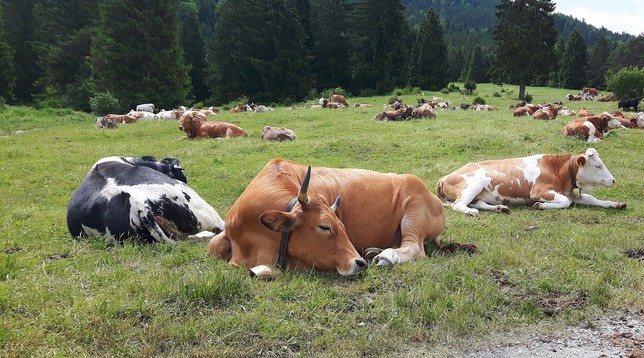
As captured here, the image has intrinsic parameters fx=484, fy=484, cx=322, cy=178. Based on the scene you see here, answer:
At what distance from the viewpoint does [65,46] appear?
4744 cm

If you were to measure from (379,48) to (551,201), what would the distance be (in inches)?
1892

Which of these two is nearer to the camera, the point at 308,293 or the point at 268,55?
the point at 308,293

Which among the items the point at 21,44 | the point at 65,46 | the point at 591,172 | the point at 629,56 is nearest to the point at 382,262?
the point at 591,172

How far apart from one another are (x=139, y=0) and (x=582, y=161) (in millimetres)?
39383

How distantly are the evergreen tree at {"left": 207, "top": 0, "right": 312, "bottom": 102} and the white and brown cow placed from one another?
4014 cm

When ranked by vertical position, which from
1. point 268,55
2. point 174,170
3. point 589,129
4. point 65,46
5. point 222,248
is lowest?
point 222,248

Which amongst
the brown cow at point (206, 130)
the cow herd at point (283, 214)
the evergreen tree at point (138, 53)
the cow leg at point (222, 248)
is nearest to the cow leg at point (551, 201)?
the cow herd at point (283, 214)

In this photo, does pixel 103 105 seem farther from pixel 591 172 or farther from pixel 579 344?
pixel 579 344

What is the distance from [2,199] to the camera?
9.19 m

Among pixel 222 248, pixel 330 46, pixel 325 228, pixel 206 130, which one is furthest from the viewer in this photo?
pixel 330 46

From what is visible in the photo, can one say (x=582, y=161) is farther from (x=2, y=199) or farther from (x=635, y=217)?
(x=2, y=199)

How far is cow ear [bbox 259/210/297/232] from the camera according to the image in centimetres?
457

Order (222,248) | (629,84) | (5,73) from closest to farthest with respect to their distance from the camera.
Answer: (222,248), (629,84), (5,73)

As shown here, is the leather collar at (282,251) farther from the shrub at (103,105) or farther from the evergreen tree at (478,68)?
the evergreen tree at (478,68)
